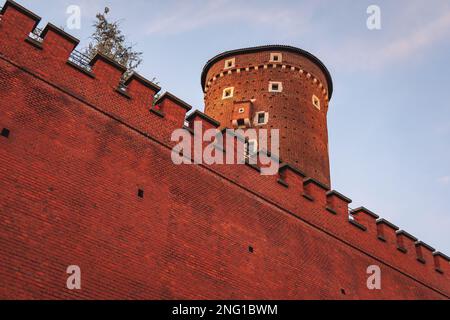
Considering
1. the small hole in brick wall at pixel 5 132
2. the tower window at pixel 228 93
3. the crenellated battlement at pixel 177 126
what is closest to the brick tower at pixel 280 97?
the tower window at pixel 228 93

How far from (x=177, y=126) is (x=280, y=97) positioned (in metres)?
11.3

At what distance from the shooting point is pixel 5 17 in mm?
9047

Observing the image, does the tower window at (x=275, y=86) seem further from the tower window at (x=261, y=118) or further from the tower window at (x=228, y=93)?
the tower window at (x=228, y=93)

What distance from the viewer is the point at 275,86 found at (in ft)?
70.7

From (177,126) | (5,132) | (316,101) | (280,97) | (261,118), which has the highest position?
(316,101)

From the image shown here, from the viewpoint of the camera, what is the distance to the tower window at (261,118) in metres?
20.5

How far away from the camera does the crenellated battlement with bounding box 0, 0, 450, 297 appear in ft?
30.0

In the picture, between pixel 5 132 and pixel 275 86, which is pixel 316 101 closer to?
pixel 275 86

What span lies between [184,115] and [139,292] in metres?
4.33

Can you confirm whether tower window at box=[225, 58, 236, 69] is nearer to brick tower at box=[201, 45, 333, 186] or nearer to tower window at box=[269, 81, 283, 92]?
brick tower at box=[201, 45, 333, 186]

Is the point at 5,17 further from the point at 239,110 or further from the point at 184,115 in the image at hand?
the point at 239,110

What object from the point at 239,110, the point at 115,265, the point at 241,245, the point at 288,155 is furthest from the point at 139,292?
the point at 239,110

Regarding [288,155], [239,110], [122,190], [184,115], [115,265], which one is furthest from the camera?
[239,110]

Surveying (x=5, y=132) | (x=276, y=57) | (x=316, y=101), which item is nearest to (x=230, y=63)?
(x=276, y=57)
